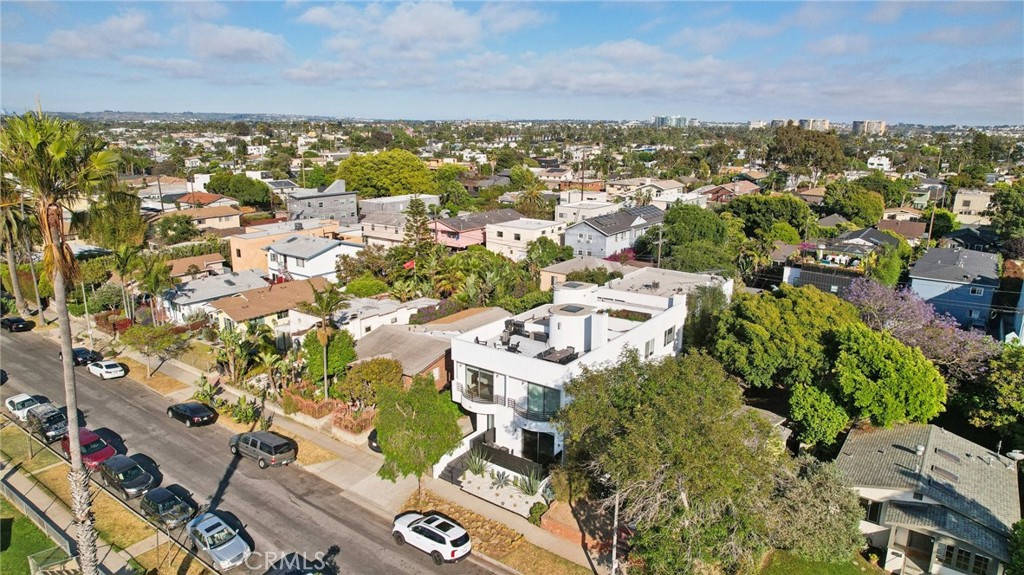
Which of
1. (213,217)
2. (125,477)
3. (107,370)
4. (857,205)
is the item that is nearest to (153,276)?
(107,370)

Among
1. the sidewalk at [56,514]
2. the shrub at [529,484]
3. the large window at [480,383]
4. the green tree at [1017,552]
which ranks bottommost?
the sidewalk at [56,514]

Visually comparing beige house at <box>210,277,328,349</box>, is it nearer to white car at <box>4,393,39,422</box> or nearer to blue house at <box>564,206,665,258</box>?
white car at <box>4,393,39,422</box>

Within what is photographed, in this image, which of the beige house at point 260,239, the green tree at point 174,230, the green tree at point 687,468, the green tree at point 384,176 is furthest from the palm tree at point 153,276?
the green tree at point 384,176

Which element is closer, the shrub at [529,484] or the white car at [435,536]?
the white car at [435,536]

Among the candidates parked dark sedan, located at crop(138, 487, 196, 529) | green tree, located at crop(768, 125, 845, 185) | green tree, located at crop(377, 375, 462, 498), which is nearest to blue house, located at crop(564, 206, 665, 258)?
green tree, located at crop(377, 375, 462, 498)

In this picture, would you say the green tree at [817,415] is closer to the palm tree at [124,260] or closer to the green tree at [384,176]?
the palm tree at [124,260]
